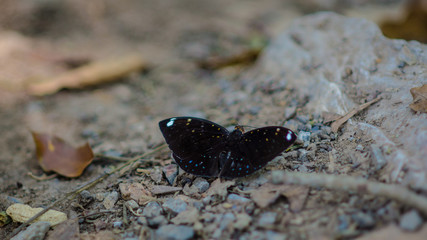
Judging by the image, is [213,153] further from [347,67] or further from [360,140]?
[347,67]

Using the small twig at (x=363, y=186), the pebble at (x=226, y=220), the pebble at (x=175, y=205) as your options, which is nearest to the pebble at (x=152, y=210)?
the pebble at (x=175, y=205)

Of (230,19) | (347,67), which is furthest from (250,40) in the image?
(347,67)

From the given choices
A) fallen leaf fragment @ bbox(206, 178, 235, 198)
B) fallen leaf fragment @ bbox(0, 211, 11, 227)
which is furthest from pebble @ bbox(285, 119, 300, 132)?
fallen leaf fragment @ bbox(0, 211, 11, 227)

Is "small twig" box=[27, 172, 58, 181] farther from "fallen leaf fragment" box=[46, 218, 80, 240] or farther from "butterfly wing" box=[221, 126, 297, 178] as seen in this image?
"butterfly wing" box=[221, 126, 297, 178]

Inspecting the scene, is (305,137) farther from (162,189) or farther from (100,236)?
(100,236)

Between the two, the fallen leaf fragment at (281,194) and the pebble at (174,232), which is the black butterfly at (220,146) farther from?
the pebble at (174,232)

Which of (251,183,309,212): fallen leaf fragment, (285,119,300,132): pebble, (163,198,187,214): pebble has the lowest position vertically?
(163,198,187,214): pebble

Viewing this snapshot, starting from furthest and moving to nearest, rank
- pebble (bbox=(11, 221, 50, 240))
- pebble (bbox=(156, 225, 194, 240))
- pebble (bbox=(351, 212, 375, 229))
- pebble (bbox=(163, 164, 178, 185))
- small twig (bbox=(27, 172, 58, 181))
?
small twig (bbox=(27, 172, 58, 181)) → pebble (bbox=(163, 164, 178, 185)) → pebble (bbox=(11, 221, 50, 240)) → pebble (bbox=(156, 225, 194, 240)) → pebble (bbox=(351, 212, 375, 229))
